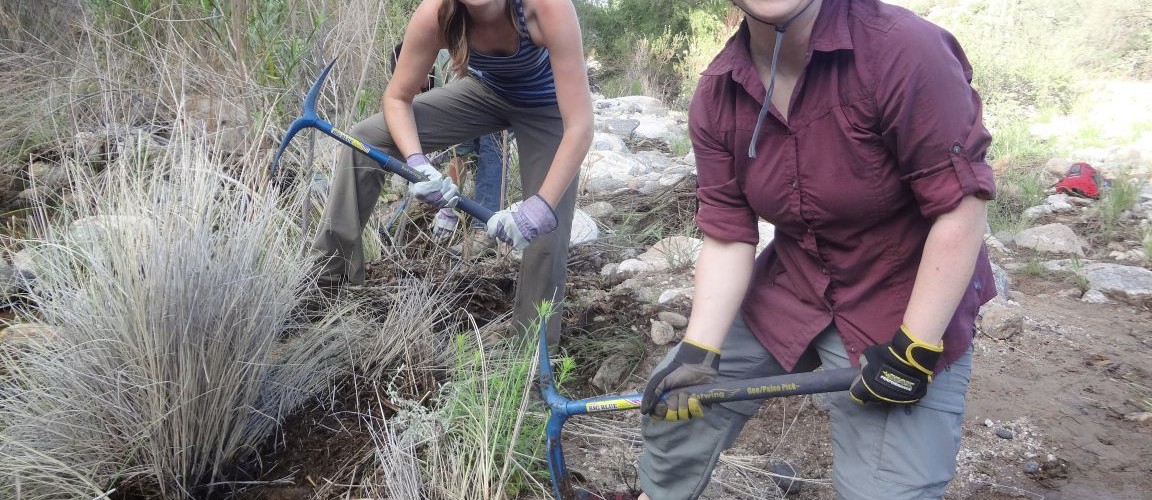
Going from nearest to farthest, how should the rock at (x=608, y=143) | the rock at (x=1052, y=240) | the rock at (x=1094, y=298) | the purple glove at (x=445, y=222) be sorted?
the purple glove at (x=445, y=222) → the rock at (x=1094, y=298) → the rock at (x=1052, y=240) → the rock at (x=608, y=143)

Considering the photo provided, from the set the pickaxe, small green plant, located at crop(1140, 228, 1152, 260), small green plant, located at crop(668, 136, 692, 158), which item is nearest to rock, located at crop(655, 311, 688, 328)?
the pickaxe

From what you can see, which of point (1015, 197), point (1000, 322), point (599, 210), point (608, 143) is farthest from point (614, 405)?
point (608, 143)

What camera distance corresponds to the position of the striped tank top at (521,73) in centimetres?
285

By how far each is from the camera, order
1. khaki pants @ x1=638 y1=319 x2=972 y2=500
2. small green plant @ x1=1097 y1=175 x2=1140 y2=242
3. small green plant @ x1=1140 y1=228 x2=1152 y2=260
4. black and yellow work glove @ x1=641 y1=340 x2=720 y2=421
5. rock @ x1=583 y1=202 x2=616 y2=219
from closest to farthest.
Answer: khaki pants @ x1=638 y1=319 x2=972 y2=500 → black and yellow work glove @ x1=641 y1=340 x2=720 y2=421 → small green plant @ x1=1140 y1=228 x2=1152 y2=260 → rock @ x1=583 y1=202 x2=616 y2=219 → small green plant @ x1=1097 y1=175 x2=1140 y2=242

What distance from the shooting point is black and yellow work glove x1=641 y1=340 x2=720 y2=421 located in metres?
1.80

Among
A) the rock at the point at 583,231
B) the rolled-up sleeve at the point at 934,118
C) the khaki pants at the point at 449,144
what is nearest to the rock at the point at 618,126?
the rock at the point at 583,231

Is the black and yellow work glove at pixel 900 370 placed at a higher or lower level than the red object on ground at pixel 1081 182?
higher

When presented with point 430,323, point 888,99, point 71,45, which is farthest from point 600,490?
point 71,45

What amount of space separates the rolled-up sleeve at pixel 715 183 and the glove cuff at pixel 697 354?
0.27m

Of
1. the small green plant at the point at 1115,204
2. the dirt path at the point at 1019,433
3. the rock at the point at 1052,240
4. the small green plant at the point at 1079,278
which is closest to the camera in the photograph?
the dirt path at the point at 1019,433

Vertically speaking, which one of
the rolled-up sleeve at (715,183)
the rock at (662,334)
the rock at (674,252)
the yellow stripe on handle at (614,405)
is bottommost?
the rock at (674,252)

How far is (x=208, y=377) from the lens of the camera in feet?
6.96

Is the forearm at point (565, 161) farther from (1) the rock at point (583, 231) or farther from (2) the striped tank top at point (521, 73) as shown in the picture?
(1) the rock at point (583, 231)

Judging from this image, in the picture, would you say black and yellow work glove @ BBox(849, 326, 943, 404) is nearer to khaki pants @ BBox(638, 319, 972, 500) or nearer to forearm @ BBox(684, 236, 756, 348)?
khaki pants @ BBox(638, 319, 972, 500)
